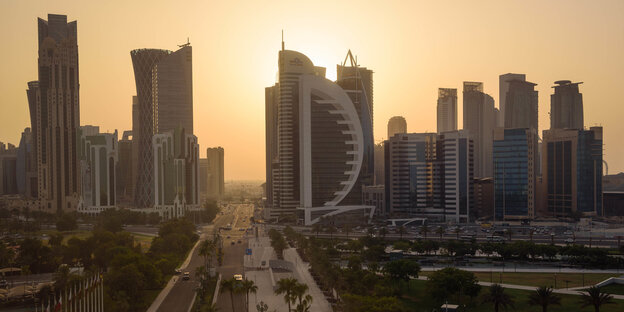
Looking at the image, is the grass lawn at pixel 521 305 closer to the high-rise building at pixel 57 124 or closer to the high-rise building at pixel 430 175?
the high-rise building at pixel 430 175

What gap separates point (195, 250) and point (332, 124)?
5484cm

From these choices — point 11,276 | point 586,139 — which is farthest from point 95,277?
point 586,139

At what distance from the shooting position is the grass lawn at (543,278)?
60.5m

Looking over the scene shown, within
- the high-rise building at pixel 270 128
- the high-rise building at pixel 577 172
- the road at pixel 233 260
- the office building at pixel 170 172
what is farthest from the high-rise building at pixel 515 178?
the office building at pixel 170 172

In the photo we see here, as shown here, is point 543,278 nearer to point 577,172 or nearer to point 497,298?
point 497,298

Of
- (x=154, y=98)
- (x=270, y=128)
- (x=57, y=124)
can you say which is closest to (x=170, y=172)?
(x=57, y=124)

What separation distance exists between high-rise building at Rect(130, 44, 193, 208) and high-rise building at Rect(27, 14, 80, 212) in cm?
2247

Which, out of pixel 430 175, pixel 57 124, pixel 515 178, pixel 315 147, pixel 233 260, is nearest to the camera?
pixel 233 260

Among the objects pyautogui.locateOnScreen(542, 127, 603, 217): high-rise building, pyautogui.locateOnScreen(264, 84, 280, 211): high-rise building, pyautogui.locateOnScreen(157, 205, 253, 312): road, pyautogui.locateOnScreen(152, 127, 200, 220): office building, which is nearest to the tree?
pyautogui.locateOnScreen(157, 205, 253, 312): road

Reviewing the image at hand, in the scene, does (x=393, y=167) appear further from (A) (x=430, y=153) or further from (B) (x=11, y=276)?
(B) (x=11, y=276)

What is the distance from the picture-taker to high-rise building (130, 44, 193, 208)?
18112cm

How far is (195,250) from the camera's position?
92.4m

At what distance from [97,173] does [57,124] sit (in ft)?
64.6

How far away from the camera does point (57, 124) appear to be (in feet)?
526
